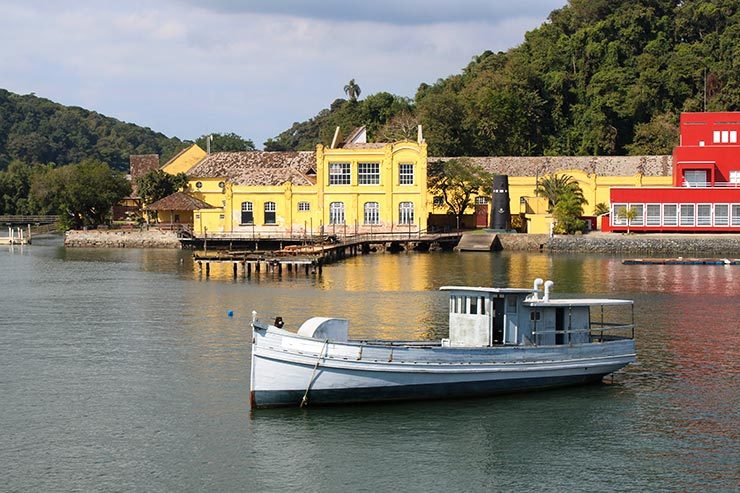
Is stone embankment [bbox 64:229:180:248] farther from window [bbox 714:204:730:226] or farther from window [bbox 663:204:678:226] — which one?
window [bbox 714:204:730:226]

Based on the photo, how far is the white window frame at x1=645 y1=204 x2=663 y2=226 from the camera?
3585 inches

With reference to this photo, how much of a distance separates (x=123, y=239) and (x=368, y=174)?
23993 millimetres

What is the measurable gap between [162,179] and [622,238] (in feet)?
157

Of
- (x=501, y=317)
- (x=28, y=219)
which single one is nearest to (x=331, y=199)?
(x=28, y=219)

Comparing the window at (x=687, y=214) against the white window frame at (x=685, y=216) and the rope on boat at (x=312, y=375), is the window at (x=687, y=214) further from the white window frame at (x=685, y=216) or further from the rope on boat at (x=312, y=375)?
the rope on boat at (x=312, y=375)

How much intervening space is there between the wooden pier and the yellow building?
3.44 metres

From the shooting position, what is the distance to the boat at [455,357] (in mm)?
29031

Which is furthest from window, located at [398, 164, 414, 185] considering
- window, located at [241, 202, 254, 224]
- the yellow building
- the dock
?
the dock

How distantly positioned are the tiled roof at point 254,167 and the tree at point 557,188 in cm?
2359

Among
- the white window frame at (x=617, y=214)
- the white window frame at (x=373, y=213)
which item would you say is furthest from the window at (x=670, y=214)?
the white window frame at (x=373, y=213)

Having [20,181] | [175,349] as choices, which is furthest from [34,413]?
[20,181]

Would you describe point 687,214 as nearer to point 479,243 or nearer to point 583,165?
point 479,243

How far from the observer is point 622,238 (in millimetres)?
88562

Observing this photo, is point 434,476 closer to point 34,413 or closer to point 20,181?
point 34,413
